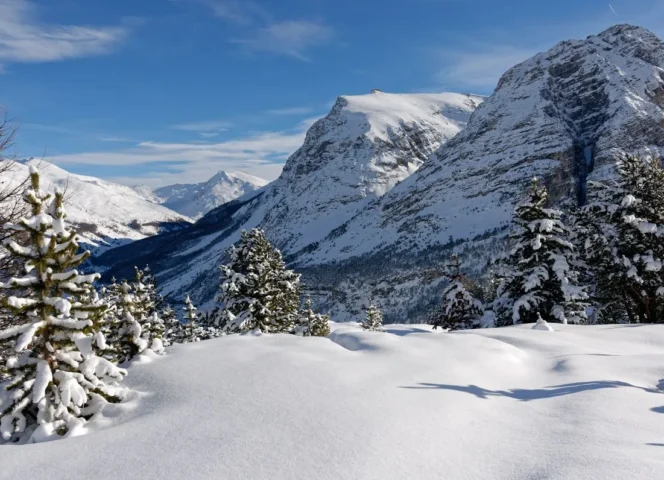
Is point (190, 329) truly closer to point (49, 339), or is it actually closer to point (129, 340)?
point (129, 340)

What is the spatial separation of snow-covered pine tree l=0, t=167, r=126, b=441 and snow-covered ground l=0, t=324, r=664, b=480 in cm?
52

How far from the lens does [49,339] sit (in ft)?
23.2

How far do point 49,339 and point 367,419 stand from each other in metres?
5.23

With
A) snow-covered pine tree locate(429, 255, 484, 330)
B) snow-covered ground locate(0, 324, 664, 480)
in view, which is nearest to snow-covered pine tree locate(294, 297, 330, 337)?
snow-covered pine tree locate(429, 255, 484, 330)

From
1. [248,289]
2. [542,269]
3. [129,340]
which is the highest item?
[542,269]

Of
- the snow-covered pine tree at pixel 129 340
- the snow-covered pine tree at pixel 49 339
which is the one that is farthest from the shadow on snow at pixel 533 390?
the snow-covered pine tree at pixel 129 340

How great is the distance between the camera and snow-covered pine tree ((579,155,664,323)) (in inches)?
823

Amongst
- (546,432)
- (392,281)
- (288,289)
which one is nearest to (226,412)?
(546,432)

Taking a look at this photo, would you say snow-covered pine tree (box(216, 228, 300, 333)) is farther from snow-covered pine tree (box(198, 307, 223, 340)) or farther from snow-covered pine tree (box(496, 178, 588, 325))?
snow-covered pine tree (box(496, 178, 588, 325))

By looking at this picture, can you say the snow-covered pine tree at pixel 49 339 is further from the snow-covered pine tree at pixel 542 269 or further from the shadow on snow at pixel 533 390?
the snow-covered pine tree at pixel 542 269

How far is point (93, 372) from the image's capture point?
7090mm

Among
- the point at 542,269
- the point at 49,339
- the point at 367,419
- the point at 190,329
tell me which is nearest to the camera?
the point at 367,419

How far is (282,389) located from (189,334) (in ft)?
89.4

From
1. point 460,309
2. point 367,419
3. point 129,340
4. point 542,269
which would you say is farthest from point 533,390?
point 460,309
